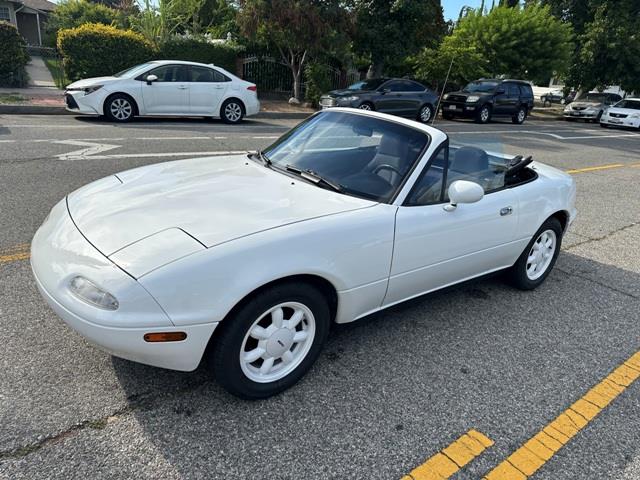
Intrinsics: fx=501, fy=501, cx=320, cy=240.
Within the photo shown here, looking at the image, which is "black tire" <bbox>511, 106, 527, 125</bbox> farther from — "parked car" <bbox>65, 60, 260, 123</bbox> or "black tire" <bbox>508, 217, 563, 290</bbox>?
"black tire" <bbox>508, 217, 563, 290</bbox>

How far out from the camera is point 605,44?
28.2 m

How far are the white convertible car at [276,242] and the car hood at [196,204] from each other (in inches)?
0.4

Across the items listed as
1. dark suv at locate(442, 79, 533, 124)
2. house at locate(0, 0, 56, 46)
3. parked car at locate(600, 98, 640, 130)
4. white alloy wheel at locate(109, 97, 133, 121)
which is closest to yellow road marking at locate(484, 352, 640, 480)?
white alloy wheel at locate(109, 97, 133, 121)

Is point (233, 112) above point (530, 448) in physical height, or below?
above

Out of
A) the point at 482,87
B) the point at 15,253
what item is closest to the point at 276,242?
the point at 15,253

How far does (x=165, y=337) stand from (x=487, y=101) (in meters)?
19.7

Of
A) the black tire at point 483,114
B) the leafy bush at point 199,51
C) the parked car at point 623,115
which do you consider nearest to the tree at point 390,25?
the black tire at point 483,114

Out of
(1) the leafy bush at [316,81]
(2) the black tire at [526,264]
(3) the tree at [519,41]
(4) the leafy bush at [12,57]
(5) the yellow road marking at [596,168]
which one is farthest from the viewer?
(3) the tree at [519,41]

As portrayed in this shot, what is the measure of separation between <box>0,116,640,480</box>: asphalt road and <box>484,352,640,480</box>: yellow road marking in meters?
0.03

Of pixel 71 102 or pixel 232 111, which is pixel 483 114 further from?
pixel 71 102

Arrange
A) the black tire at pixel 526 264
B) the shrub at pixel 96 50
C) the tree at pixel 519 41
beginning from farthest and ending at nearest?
the tree at pixel 519 41 → the shrub at pixel 96 50 → the black tire at pixel 526 264

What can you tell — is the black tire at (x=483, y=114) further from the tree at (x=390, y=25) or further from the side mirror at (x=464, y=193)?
the side mirror at (x=464, y=193)

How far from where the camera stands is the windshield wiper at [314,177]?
309 centimetres

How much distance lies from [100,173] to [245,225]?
5.04 metres
